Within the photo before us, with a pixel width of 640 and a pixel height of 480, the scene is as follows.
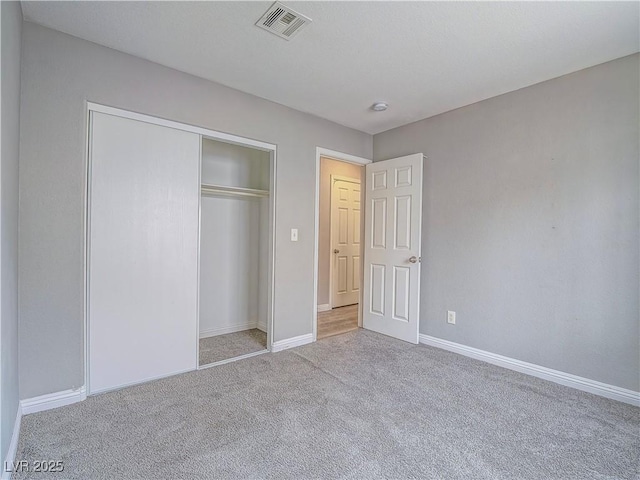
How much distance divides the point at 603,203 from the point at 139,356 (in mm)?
3590

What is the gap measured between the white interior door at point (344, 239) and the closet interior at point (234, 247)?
4.73ft

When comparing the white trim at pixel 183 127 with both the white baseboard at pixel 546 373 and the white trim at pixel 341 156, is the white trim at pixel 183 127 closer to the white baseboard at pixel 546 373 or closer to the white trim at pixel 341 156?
the white trim at pixel 341 156

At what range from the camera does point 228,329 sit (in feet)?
12.2

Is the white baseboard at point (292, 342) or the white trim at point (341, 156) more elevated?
the white trim at point (341, 156)

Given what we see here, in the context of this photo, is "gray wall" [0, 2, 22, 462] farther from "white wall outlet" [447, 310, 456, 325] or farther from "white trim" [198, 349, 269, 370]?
"white wall outlet" [447, 310, 456, 325]

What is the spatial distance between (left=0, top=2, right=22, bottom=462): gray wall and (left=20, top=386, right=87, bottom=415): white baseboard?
0.19m

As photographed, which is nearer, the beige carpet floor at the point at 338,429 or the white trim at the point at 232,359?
the beige carpet floor at the point at 338,429

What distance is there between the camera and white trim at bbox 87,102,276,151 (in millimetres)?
2221

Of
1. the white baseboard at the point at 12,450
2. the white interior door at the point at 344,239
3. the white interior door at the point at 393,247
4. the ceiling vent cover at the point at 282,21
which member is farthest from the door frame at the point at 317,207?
the white baseboard at the point at 12,450

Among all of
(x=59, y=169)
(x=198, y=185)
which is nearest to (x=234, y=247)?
(x=198, y=185)

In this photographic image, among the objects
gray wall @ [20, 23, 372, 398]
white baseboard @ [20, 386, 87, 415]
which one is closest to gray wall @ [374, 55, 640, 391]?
gray wall @ [20, 23, 372, 398]

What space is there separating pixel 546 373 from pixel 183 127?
3518 millimetres

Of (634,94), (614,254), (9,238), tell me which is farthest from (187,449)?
(634,94)

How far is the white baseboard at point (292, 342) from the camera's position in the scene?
3139mm
